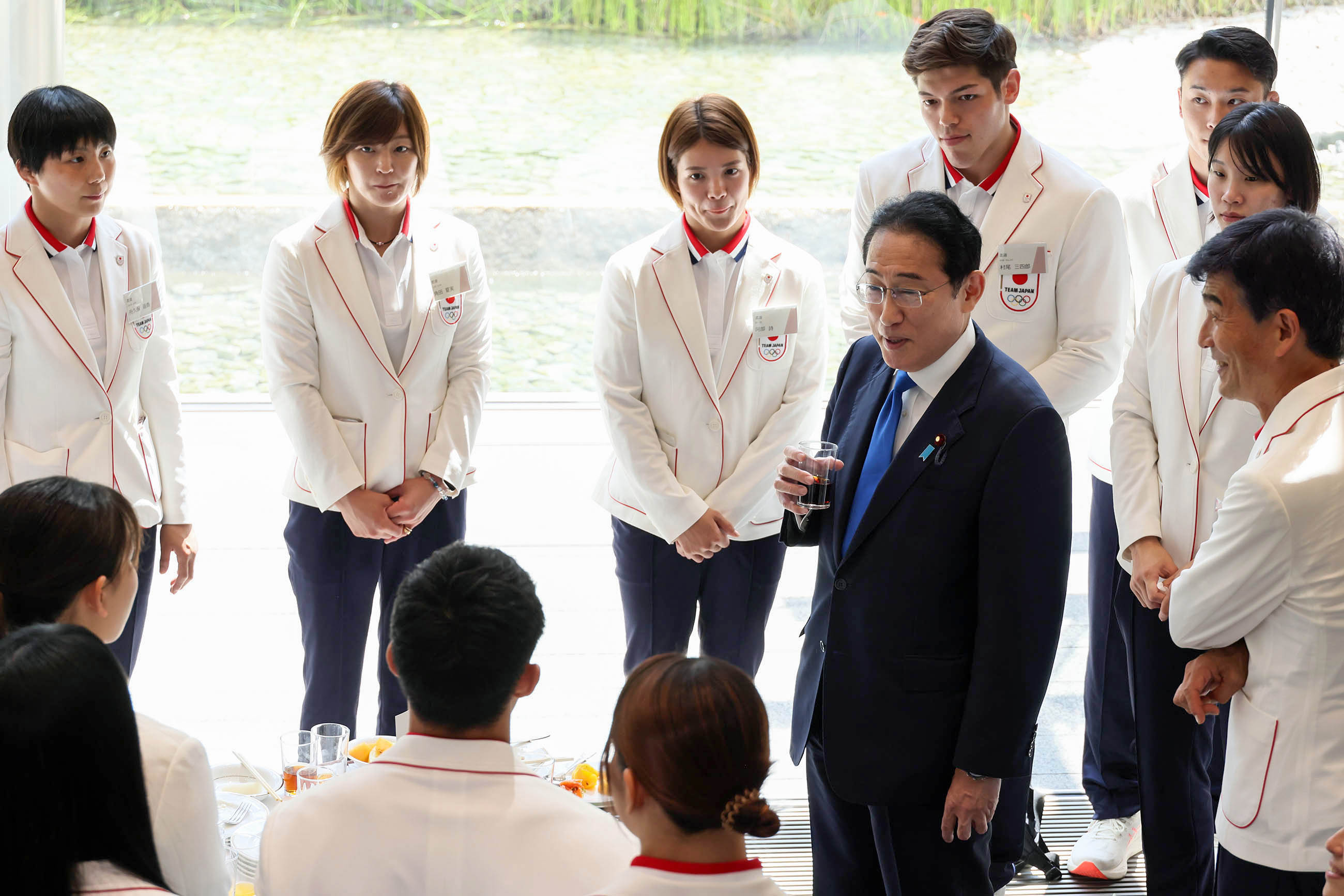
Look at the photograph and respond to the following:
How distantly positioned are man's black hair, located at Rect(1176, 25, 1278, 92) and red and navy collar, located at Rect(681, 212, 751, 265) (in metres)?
1.29

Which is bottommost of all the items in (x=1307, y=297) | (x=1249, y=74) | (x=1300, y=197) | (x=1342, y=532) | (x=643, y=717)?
(x=643, y=717)

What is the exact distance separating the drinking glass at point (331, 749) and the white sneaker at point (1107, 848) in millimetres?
1959

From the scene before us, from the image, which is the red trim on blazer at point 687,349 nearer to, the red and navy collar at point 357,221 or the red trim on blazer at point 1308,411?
the red and navy collar at point 357,221

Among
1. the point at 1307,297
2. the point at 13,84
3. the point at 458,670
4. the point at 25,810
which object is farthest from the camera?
the point at 13,84

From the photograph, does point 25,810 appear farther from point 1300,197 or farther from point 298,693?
point 298,693

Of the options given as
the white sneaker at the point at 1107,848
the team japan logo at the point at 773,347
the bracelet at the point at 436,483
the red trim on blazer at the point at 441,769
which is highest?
the team japan logo at the point at 773,347

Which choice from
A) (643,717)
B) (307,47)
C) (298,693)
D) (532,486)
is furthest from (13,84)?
(643,717)

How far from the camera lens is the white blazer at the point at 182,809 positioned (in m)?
1.70

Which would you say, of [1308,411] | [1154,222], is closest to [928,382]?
[1308,411]

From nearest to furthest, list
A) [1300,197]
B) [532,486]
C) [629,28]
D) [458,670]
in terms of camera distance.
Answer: [458,670], [1300,197], [629,28], [532,486]

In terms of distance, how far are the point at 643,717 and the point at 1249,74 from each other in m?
2.68

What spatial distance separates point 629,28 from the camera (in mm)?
4992

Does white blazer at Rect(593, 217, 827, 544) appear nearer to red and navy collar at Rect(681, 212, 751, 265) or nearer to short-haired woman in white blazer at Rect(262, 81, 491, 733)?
red and navy collar at Rect(681, 212, 751, 265)

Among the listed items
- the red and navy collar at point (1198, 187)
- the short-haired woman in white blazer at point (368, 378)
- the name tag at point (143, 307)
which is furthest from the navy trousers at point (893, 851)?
the name tag at point (143, 307)
